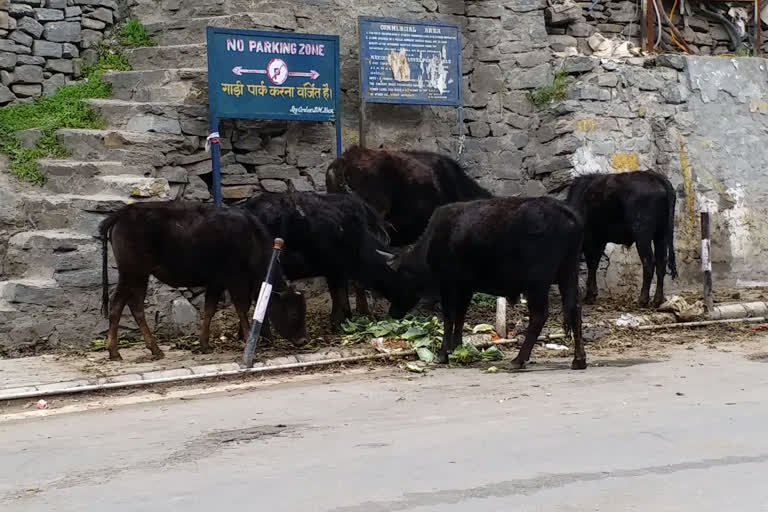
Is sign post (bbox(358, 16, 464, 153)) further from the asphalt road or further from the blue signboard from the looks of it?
the asphalt road

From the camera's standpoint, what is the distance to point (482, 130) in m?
14.9

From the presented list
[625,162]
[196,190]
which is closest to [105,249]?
[196,190]

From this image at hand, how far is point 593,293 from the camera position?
13727 mm

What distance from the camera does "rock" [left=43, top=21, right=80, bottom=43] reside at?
43.8 feet

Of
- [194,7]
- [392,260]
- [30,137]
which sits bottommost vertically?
[392,260]

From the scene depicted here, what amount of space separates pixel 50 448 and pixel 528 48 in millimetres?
10086

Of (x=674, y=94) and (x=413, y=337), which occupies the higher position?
(x=674, y=94)

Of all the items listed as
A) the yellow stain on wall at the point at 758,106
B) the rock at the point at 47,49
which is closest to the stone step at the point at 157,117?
the rock at the point at 47,49

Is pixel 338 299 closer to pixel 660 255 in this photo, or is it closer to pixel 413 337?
pixel 413 337

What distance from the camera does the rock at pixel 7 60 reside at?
12891 mm

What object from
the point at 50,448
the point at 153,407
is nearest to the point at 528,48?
the point at 153,407

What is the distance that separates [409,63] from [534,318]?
540 cm

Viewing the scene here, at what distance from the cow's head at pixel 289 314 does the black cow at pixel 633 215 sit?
4.37 m

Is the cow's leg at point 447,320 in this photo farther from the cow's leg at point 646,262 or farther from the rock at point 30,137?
the rock at point 30,137
